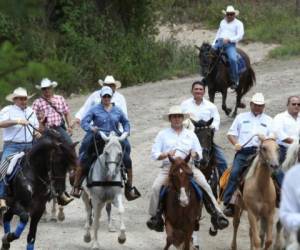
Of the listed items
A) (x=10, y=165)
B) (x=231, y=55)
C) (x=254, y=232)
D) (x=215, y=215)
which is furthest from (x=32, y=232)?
(x=231, y=55)

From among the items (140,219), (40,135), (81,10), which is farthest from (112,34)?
(40,135)

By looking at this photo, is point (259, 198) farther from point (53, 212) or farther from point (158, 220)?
point (53, 212)

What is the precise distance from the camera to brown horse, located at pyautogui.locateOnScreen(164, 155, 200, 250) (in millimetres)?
11812

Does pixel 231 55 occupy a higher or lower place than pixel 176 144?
lower

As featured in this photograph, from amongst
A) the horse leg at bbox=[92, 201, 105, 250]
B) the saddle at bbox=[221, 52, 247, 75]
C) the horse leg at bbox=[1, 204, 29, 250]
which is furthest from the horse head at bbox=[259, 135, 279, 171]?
the saddle at bbox=[221, 52, 247, 75]

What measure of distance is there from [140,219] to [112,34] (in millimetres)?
17749

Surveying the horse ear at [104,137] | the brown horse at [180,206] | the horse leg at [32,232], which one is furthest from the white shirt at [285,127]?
the horse leg at [32,232]

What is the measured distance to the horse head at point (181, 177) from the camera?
38.6ft

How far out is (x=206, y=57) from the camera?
22469mm

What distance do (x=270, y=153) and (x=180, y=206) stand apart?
139cm

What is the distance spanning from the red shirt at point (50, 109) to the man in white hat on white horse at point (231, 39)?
25.4 feet

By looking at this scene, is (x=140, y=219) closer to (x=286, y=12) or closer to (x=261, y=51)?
(x=261, y=51)

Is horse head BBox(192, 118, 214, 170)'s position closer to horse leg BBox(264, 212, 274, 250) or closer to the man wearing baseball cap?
the man wearing baseball cap

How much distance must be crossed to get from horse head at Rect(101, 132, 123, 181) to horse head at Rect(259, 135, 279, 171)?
88.9 inches
